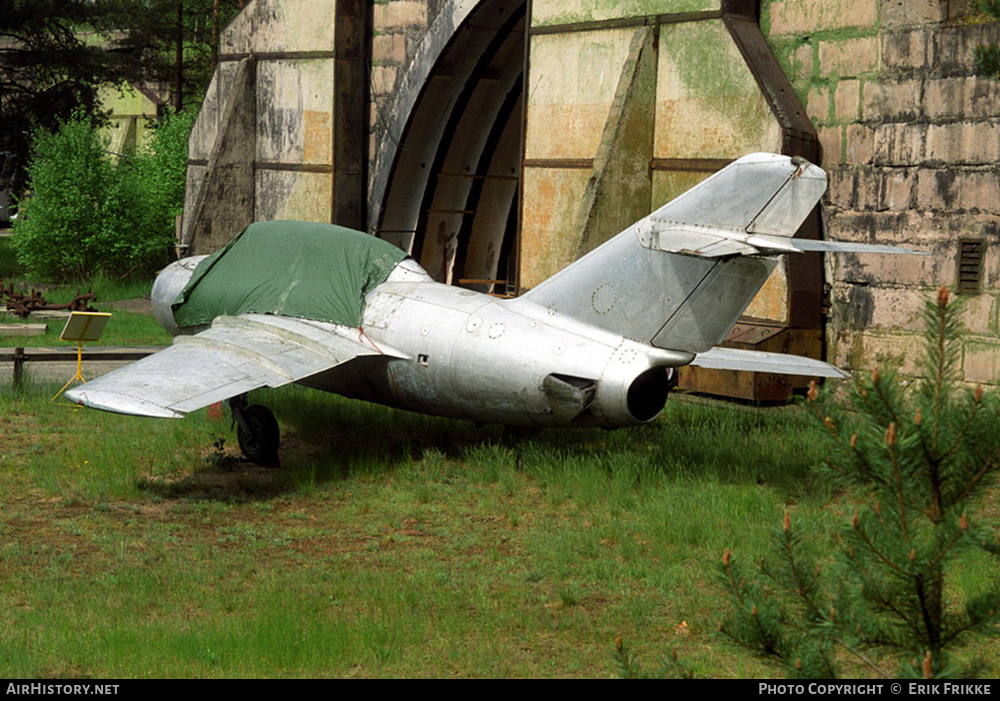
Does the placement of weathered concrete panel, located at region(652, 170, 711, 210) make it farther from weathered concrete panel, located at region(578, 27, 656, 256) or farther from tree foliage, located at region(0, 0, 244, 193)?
tree foliage, located at region(0, 0, 244, 193)

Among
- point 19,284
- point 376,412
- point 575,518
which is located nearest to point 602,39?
point 376,412

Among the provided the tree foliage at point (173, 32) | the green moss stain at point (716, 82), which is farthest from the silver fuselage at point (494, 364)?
the tree foliage at point (173, 32)

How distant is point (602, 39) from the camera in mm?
15984

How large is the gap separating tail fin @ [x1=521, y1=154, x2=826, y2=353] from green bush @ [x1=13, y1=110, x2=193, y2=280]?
19764 mm

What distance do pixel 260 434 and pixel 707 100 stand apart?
23.2 feet

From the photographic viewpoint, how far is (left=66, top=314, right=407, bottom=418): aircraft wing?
993 cm

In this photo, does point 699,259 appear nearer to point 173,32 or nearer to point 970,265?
point 970,265

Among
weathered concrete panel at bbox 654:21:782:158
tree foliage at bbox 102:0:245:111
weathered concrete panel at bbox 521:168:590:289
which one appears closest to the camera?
weathered concrete panel at bbox 654:21:782:158

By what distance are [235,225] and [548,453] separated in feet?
40.3

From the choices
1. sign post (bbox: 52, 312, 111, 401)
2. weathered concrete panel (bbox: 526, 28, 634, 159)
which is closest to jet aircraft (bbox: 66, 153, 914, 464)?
sign post (bbox: 52, 312, 111, 401)

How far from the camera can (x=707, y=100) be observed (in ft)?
47.8

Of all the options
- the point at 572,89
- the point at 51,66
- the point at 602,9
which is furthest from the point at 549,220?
the point at 51,66

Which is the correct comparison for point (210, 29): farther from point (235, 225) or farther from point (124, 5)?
point (235, 225)

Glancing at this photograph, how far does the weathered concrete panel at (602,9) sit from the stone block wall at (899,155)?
1000mm
